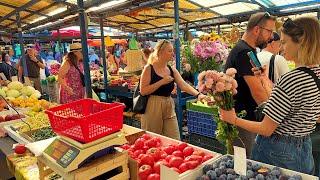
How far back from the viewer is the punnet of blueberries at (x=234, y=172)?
1666mm

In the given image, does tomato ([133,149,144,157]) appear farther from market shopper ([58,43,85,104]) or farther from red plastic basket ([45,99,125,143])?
market shopper ([58,43,85,104])

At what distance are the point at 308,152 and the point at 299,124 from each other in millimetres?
243

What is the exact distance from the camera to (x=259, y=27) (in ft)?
8.43

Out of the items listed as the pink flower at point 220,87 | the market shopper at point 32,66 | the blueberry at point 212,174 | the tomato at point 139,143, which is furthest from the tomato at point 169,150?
the market shopper at point 32,66

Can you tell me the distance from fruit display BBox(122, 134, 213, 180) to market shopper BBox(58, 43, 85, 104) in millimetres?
2867

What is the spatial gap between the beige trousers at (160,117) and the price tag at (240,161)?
74.5 inches

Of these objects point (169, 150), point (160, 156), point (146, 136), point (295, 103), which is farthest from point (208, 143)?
point (295, 103)

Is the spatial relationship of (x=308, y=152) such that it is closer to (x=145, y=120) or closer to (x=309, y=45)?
(x=309, y=45)

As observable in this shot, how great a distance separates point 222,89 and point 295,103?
1.49 ft

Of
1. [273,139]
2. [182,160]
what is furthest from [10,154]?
[273,139]

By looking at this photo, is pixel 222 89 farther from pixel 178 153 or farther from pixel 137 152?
pixel 137 152

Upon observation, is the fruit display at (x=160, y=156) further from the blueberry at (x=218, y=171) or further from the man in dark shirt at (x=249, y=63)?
the man in dark shirt at (x=249, y=63)

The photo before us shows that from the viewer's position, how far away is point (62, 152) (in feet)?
5.58

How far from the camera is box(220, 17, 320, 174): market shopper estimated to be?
5.70 ft
